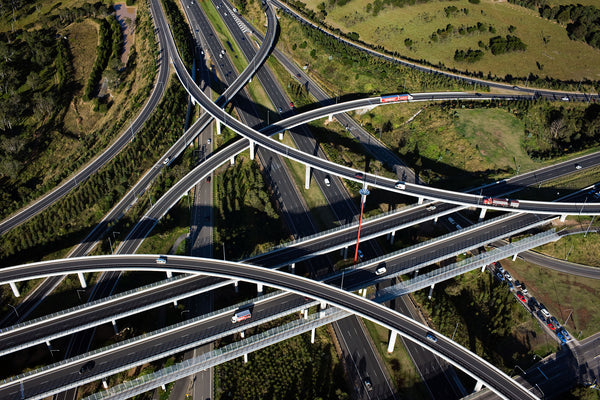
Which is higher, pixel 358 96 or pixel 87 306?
pixel 358 96

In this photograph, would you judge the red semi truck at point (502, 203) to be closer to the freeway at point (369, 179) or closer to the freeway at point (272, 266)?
the freeway at point (369, 179)

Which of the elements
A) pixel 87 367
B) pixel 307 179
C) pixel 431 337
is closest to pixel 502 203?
pixel 431 337

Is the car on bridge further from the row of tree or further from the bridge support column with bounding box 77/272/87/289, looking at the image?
the row of tree

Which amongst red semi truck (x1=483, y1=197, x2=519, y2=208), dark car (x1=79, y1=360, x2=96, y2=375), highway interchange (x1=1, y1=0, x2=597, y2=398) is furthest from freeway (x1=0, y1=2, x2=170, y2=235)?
red semi truck (x1=483, y1=197, x2=519, y2=208)

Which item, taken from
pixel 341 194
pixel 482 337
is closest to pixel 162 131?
pixel 341 194

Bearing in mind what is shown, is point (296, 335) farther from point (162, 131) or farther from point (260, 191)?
point (162, 131)

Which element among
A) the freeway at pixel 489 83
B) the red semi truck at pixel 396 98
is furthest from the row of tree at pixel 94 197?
the freeway at pixel 489 83
